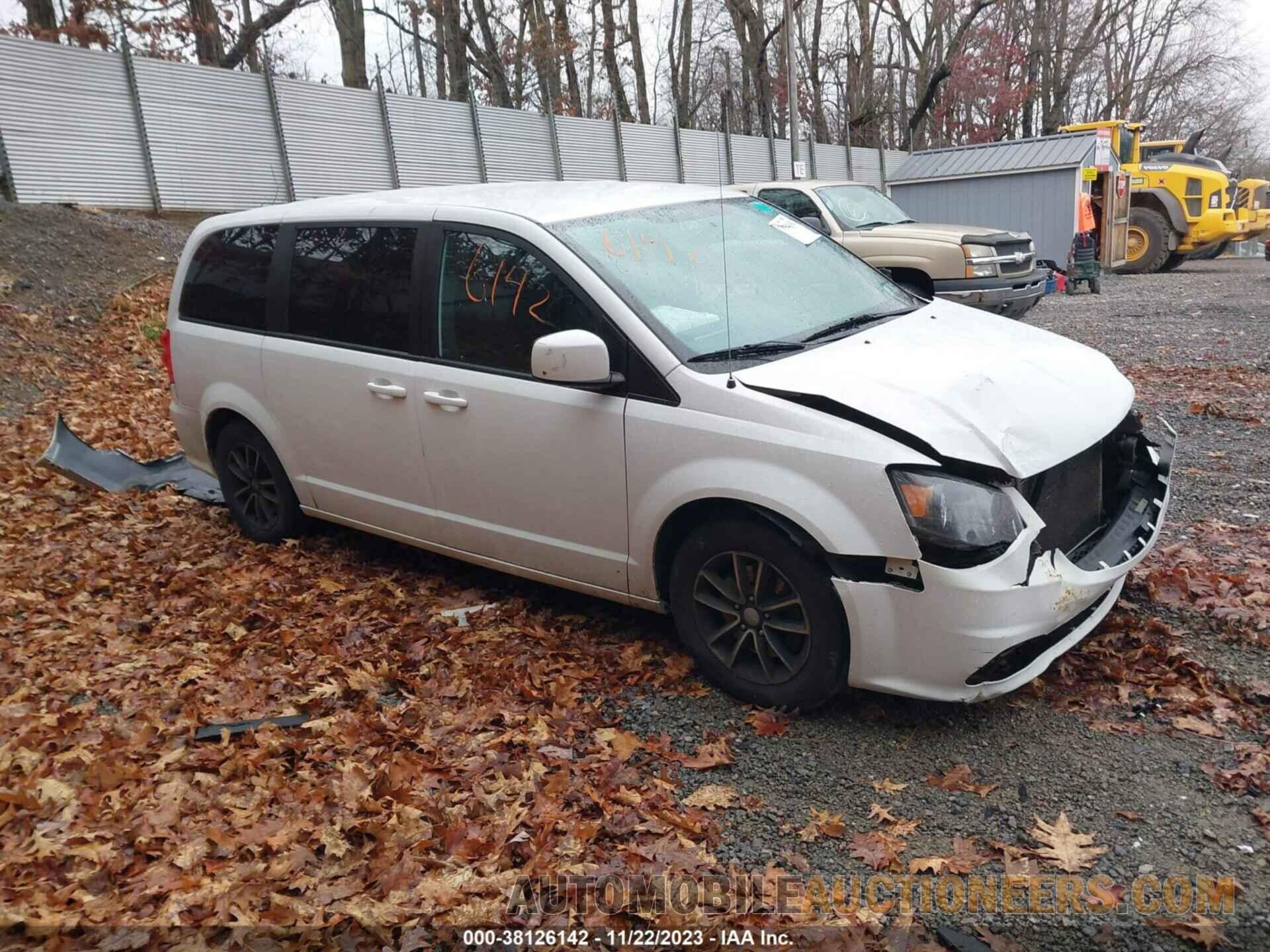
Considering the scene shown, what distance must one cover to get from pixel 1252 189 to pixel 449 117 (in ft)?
59.0

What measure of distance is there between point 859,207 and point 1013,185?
10.8 m

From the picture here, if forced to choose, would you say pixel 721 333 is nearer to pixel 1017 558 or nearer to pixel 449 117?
pixel 1017 558

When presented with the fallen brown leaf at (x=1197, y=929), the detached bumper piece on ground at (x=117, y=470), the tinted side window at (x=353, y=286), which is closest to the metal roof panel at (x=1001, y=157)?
the detached bumper piece on ground at (x=117, y=470)

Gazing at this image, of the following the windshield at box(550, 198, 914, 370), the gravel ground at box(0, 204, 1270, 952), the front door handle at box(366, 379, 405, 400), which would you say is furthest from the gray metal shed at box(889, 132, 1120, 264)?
the front door handle at box(366, 379, 405, 400)

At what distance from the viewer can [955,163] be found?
23.4 m

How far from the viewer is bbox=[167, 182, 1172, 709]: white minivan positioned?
3.24 meters

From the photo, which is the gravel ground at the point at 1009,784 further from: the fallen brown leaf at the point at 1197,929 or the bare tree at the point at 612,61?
the bare tree at the point at 612,61

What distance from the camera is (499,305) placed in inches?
166

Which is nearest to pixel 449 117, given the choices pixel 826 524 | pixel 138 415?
pixel 138 415

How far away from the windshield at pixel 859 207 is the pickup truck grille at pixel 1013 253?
1417 millimetres

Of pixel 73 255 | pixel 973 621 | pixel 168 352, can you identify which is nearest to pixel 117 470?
pixel 168 352

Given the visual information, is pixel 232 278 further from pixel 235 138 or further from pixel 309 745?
pixel 235 138

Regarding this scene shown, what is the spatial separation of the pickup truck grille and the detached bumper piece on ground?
8708 millimetres

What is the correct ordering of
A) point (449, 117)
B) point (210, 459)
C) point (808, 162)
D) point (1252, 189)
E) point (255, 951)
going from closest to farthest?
1. point (255, 951)
2. point (210, 459)
3. point (449, 117)
4. point (1252, 189)
5. point (808, 162)
